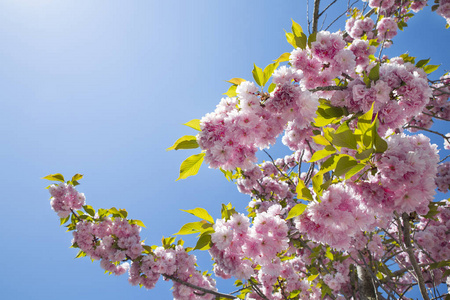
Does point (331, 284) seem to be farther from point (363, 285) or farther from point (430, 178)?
point (430, 178)

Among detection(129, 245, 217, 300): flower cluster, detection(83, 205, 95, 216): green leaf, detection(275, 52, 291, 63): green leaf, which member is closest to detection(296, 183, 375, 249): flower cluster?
detection(275, 52, 291, 63): green leaf

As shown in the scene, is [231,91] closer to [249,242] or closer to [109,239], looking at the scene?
[249,242]

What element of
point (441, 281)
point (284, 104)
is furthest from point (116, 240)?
point (441, 281)

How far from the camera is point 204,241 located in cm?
186

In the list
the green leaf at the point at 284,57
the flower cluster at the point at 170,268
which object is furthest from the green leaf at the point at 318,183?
the flower cluster at the point at 170,268

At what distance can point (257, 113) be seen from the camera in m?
2.01

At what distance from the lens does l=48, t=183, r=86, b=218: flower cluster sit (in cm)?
426

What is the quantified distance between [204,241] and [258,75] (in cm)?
142

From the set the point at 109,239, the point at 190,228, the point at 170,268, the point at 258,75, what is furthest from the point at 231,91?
the point at 109,239

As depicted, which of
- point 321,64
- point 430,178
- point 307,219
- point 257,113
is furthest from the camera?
point 321,64

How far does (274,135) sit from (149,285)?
3.57 m

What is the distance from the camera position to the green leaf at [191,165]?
193cm

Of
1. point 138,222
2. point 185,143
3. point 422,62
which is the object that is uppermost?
point 422,62

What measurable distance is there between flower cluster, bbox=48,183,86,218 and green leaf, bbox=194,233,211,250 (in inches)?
140
